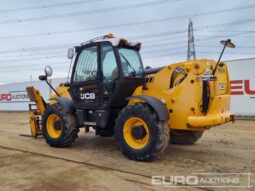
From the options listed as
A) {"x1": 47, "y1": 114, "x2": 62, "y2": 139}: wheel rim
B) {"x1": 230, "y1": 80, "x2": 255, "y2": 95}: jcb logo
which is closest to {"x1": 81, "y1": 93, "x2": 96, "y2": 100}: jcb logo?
{"x1": 47, "y1": 114, "x2": 62, "y2": 139}: wheel rim

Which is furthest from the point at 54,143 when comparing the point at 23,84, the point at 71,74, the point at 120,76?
the point at 23,84

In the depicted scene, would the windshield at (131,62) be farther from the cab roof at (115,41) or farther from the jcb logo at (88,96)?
the jcb logo at (88,96)

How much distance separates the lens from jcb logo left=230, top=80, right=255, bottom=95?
13.5m

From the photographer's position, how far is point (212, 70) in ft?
19.7

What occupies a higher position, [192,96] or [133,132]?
[192,96]

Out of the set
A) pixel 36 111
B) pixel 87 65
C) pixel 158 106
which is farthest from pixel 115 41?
pixel 36 111

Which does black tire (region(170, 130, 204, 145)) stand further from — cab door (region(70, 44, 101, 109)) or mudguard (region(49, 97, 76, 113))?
mudguard (region(49, 97, 76, 113))

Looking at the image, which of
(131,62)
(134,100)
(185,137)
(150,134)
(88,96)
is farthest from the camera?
(185,137)

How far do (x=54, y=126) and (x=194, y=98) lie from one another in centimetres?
365

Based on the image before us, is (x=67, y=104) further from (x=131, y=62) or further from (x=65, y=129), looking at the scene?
(x=131, y=62)

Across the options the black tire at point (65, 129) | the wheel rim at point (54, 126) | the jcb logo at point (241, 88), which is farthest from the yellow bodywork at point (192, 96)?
the jcb logo at point (241, 88)

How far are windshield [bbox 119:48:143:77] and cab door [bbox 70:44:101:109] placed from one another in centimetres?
59

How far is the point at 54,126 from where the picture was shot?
7.70m

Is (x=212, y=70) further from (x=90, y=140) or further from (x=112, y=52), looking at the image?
(x=90, y=140)
